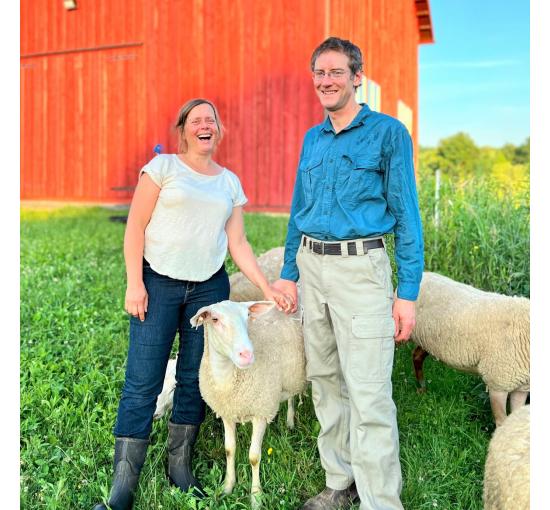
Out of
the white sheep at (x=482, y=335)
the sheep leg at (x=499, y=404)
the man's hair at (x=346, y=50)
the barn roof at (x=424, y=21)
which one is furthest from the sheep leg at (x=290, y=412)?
the barn roof at (x=424, y=21)

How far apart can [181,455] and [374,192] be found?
1943mm

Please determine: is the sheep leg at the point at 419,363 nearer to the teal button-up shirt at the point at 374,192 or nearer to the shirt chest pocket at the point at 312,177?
the teal button-up shirt at the point at 374,192

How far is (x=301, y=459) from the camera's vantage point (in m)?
3.75

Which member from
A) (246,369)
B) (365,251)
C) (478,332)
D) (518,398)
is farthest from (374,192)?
(518,398)

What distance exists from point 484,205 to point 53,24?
52.9ft

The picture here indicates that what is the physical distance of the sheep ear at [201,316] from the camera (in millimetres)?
3164

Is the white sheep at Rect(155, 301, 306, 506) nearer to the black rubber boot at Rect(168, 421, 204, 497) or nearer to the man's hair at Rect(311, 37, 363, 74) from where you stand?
the black rubber boot at Rect(168, 421, 204, 497)

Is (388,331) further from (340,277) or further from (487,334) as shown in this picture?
(487,334)

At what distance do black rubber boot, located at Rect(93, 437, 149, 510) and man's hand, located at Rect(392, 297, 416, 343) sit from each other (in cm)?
159

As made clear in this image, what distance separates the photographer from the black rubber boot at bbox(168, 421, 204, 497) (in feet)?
11.6

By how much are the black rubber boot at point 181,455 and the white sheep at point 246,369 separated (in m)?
0.22

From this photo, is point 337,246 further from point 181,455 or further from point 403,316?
point 181,455

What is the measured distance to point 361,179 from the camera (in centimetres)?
307
